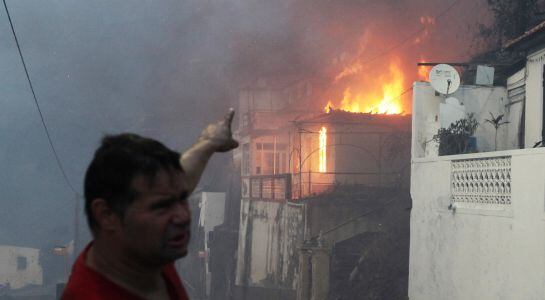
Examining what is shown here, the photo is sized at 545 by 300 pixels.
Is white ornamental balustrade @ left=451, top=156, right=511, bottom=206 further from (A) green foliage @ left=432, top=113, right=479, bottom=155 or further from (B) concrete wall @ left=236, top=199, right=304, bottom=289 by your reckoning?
(B) concrete wall @ left=236, top=199, right=304, bottom=289

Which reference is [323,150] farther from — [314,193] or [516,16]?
[516,16]

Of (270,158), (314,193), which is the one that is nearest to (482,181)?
(314,193)

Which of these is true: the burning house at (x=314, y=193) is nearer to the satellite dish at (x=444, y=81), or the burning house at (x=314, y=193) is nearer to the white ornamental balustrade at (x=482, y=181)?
the satellite dish at (x=444, y=81)

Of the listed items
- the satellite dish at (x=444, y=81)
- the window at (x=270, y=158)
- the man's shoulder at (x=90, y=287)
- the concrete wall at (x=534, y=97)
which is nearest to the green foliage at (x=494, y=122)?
the concrete wall at (x=534, y=97)

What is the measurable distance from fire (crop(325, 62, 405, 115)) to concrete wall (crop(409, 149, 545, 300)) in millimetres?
20411

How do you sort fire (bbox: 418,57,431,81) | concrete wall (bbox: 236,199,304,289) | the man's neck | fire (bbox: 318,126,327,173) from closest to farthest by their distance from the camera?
the man's neck
concrete wall (bbox: 236,199,304,289)
fire (bbox: 318,126,327,173)
fire (bbox: 418,57,431,81)

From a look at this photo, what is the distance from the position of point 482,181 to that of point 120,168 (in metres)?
10.2

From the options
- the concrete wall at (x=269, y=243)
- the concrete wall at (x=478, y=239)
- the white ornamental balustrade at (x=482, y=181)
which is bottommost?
the concrete wall at (x=269, y=243)

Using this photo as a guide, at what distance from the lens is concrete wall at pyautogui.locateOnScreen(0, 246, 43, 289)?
5644 centimetres

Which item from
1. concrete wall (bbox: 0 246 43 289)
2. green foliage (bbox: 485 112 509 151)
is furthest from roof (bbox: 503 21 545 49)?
concrete wall (bbox: 0 246 43 289)

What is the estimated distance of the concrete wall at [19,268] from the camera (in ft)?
185

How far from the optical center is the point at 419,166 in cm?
1440

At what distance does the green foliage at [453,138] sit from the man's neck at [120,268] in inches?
499

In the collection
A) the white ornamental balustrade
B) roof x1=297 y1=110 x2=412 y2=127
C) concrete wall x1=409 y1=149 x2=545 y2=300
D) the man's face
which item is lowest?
concrete wall x1=409 y1=149 x2=545 y2=300
